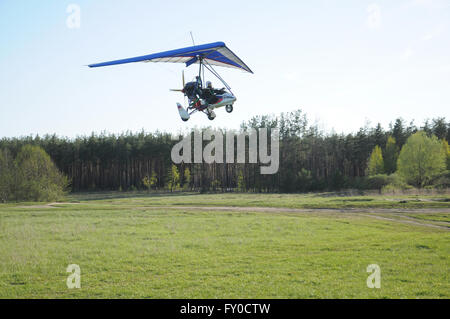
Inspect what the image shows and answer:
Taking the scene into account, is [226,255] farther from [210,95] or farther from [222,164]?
[222,164]

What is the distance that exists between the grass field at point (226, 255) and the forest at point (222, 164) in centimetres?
3980

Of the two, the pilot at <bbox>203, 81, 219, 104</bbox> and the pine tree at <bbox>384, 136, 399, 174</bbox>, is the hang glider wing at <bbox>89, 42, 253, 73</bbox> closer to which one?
the pilot at <bbox>203, 81, 219, 104</bbox>

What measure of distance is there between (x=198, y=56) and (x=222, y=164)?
214 ft

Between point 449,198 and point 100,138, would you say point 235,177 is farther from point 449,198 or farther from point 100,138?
point 449,198

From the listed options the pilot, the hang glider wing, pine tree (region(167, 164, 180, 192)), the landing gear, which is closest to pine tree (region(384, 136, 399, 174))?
pine tree (region(167, 164, 180, 192))

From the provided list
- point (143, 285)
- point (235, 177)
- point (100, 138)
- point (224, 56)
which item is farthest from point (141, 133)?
point (224, 56)

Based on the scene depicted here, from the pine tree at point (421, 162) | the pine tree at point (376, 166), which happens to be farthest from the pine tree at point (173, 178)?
the pine tree at point (421, 162)

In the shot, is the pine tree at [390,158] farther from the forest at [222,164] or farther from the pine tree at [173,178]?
the pine tree at [173,178]

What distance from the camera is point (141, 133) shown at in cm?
8131

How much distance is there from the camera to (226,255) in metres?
16.7

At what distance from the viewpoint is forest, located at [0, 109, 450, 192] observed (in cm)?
6825

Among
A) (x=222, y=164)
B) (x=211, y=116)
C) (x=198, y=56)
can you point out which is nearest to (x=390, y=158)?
(x=222, y=164)

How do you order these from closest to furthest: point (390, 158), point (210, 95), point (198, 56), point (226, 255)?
point (198, 56)
point (210, 95)
point (226, 255)
point (390, 158)

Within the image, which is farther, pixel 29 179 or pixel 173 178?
pixel 173 178
